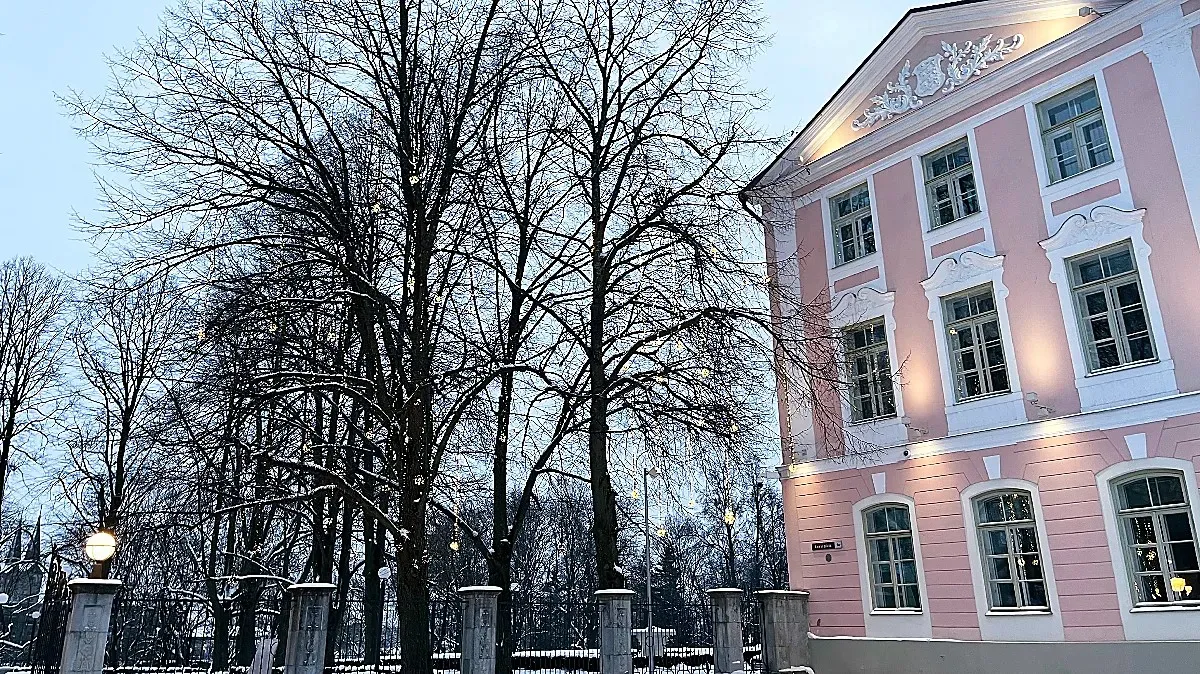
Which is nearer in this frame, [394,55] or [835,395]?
[394,55]

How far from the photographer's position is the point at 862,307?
1698cm

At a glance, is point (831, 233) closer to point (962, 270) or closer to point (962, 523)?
point (962, 270)

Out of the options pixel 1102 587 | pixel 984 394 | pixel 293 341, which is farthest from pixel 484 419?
pixel 1102 587

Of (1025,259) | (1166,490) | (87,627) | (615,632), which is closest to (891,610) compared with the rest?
(1166,490)

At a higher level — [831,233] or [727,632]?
[831,233]

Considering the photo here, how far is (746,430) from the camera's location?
536 inches

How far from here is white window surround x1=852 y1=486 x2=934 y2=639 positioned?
47.9 ft

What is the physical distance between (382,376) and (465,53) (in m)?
6.38

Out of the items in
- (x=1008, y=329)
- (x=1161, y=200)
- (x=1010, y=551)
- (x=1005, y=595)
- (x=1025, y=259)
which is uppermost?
(x=1161, y=200)

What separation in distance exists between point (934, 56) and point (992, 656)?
38.2 feet

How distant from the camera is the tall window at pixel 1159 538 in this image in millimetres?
11766

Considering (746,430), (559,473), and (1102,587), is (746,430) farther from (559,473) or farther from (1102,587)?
(1102,587)

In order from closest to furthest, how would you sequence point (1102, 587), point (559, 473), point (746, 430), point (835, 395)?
1. point (1102, 587)
2. point (746, 430)
3. point (559, 473)
4. point (835, 395)

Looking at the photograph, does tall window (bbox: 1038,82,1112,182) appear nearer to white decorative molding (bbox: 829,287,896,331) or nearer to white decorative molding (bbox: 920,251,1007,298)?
white decorative molding (bbox: 920,251,1007,298)
